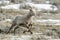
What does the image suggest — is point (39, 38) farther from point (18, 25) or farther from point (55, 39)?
point (18, 25)

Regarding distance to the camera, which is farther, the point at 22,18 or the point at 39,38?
the point at 22,18

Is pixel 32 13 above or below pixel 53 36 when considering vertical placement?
above

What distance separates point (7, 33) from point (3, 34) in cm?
45

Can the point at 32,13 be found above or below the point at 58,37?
above

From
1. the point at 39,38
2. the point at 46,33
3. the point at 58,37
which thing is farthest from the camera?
the point at 46,33

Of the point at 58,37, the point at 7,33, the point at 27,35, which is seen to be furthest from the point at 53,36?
the point at 7,33

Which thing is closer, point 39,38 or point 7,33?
point 39,38

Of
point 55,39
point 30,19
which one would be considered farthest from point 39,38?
point 30,19

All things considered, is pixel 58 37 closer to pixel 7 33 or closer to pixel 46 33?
pixel 46 33

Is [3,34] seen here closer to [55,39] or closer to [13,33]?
[13,33]

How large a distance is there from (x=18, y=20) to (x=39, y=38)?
6.88 feet

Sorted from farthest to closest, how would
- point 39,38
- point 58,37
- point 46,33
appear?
point 46,33 → point 58,37 → point 39,38

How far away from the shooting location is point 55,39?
44.1 feet

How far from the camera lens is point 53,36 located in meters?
14.1
